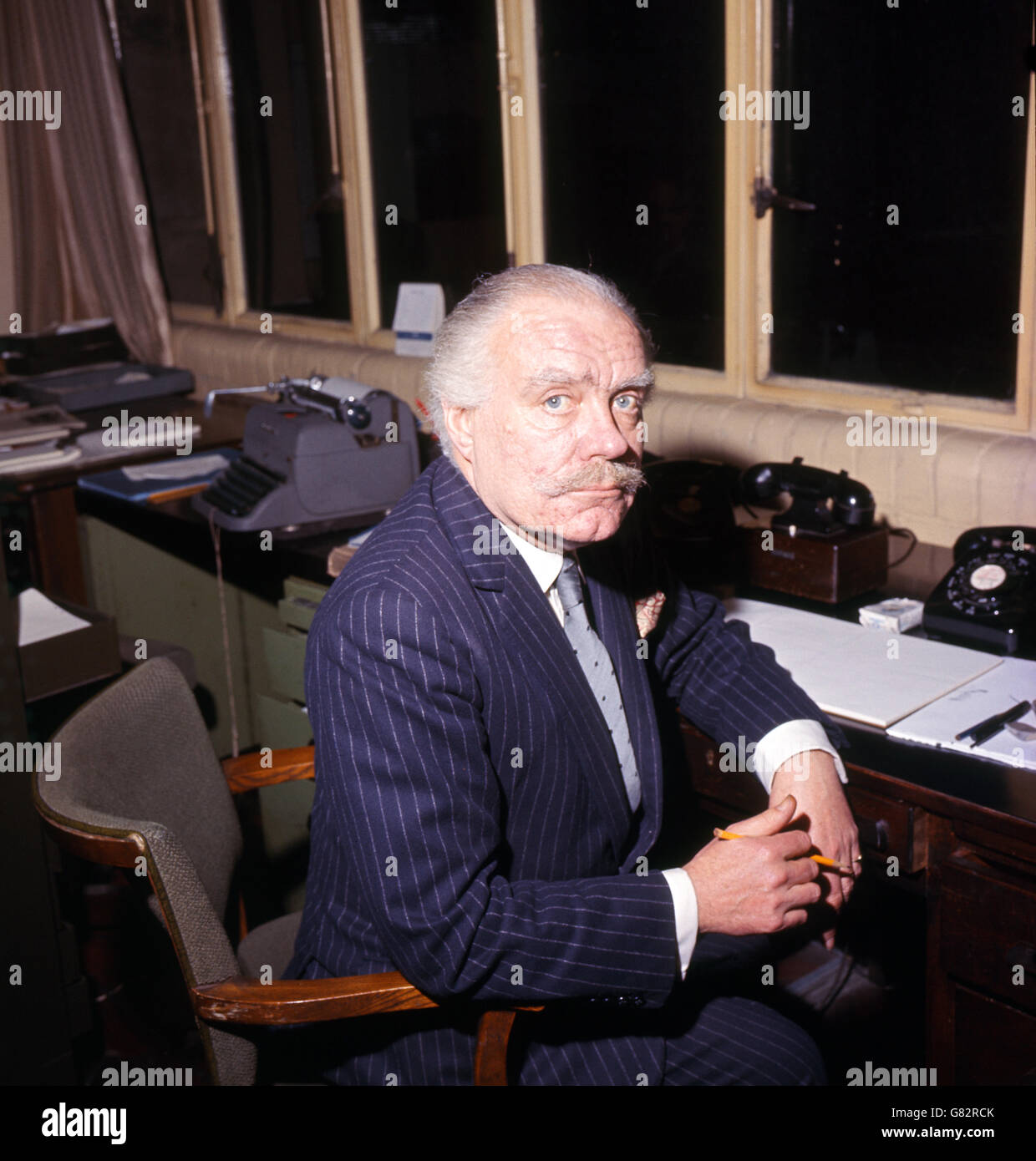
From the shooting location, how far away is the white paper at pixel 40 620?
2.32 metres

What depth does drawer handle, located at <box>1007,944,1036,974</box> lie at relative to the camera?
1332 mm

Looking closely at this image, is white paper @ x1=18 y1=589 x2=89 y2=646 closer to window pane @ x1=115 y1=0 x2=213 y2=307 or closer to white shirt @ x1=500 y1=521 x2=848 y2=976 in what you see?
white shirt @ x1=500 y1=521 x2=848 y2=976

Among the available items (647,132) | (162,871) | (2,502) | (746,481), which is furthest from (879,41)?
(2,502)

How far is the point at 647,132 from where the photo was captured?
280 cm

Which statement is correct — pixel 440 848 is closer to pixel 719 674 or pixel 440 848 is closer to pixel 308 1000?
pixel 308 1000

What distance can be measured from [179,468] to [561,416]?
6.52 ft

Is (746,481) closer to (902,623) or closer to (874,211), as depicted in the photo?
(902,623)

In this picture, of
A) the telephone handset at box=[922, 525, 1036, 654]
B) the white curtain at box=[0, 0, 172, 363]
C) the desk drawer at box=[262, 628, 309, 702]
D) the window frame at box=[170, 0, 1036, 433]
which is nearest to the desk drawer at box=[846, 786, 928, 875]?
the telephone handset at box=[922, 525, 1036, 654]

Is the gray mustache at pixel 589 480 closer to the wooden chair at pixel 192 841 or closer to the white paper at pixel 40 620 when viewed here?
the wooden chair at pixel 192 841

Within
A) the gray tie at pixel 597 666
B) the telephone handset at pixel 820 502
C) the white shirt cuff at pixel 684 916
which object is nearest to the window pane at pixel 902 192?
the telephone handset at pixel 820 502

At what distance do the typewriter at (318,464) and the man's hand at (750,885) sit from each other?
1535mm

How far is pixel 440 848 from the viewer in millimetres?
1180

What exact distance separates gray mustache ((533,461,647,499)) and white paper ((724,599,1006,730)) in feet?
1.60

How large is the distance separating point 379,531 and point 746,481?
99 centimetres
